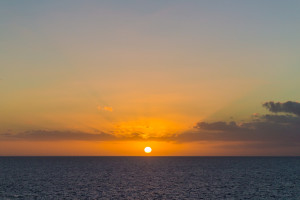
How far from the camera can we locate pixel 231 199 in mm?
67875

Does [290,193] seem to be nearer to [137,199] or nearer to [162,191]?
[162,191]

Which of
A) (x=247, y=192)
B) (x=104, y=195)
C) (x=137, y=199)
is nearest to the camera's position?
(x=137, y=199)

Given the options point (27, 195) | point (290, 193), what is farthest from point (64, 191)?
point (290, 193)

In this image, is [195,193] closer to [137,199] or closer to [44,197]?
[137,199]

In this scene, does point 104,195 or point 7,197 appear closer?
point 7,197

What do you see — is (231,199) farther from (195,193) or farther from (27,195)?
(27,195)

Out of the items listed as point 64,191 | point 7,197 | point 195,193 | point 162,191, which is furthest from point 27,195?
point 195,193

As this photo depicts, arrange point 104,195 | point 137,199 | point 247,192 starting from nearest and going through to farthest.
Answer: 1. point 137,199
2. point 104,195
3. point 247,192

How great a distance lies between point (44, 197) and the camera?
69062mm

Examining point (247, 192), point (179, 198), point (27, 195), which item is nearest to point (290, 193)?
point (247, 192)

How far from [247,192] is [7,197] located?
182ft

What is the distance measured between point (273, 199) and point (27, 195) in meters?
54.0

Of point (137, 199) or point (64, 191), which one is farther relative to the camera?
point (64, 191)

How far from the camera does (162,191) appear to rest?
80.6 meters
